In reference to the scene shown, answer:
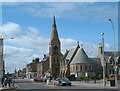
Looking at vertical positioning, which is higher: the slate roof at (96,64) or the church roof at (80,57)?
the church roof at (80,57)

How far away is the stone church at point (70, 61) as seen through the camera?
14025cm

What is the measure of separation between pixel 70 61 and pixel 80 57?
9.06 metres

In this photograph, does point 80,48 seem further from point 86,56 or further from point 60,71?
point 60,71

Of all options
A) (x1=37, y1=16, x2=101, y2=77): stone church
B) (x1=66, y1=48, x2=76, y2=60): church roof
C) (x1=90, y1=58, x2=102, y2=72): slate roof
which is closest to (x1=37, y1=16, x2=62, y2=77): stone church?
(x1=37, y1=16, x2=101, y2=77): stone church

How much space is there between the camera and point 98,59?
15675 centimetres

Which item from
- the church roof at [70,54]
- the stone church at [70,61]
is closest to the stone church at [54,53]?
the stone church at [70,61]

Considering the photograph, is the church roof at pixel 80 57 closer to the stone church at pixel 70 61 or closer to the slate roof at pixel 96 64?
the stone church at pixel 70 61

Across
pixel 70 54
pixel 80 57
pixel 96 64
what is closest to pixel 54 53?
pixel 70 54

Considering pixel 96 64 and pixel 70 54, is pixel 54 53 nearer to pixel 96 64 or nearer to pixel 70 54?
pixel 70 54

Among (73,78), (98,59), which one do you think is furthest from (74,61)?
(73,78)

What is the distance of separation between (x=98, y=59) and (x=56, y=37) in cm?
2196

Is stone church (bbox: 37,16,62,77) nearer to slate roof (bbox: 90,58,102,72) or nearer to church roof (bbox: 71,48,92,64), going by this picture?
slate roof (bbox: 90,58,102,72)

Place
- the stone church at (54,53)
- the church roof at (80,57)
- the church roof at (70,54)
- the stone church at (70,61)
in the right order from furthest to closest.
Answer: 1. the stone church at (54,53)
2. the church roof at (70,54)
3. the church roof at (80,57)
4. the stone church at (70,61)

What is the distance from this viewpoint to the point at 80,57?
142 metres
